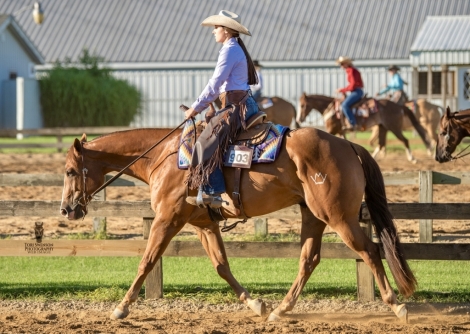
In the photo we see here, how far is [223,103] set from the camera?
8.19m

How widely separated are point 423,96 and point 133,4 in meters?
18.0

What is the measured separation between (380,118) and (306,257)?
15.3 m

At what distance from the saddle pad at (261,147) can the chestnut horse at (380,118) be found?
48.7 feet

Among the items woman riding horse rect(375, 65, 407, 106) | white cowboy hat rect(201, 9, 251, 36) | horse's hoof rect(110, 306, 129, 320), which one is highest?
woman riding horse rect(375, 65, 407, 106)

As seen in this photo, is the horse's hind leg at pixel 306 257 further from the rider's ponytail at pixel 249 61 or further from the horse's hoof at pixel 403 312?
the rider's ponytail at pixel 249 61

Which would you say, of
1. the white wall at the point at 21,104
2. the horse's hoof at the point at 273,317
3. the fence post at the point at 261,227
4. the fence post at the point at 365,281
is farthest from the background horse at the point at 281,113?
the white wall at the point at 21,104

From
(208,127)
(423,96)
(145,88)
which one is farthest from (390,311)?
(145,88)

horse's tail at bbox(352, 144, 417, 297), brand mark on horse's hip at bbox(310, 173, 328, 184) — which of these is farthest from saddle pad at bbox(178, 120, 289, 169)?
horse's tail at bbox(352, 144, 417, 297)

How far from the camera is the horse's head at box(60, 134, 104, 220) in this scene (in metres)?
8.39

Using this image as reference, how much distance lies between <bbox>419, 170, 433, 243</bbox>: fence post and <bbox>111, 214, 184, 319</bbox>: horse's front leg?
14.4 ft

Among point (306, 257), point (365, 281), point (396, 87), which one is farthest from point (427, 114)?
point (306, 257)

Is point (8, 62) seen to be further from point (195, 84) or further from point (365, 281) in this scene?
point (365, 281)

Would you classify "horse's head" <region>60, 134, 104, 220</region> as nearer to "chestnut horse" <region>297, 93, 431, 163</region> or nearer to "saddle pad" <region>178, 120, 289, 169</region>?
"saddle pad" <region>178, 120, 289, 169</region>

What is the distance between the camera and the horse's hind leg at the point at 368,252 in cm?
771
